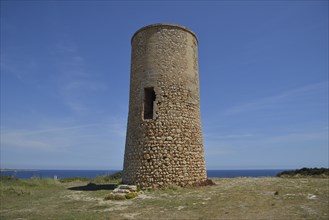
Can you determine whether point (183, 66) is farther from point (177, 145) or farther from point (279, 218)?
point (279, 218)

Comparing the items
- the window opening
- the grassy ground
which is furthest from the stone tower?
the grassy ground

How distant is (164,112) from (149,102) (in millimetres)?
1425

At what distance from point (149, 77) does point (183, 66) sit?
200cm

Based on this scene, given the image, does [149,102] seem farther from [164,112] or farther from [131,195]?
[131,195]

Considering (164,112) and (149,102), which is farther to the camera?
(149,102)

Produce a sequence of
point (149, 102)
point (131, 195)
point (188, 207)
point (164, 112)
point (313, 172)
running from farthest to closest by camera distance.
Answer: point (313, 172)
point (149, 102)
point (164, 112)
point (131, 195)
point (188, 207)

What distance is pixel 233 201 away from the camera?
9.55 metres

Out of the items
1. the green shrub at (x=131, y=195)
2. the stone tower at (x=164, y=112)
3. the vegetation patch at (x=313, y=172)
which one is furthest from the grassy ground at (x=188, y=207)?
the vegetation patch at (x=313, y=172)

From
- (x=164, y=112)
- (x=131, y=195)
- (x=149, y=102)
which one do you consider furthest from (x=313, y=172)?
(x=131, y=195)

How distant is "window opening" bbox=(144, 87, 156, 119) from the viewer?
49.0 feet

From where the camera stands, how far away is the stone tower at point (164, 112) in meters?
13.6

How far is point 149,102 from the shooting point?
1517cm

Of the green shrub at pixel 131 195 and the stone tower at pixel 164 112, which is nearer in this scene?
the green shrub at pixel 131 195

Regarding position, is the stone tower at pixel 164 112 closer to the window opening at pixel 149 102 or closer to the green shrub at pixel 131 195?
the window opening at pixel 149 102
